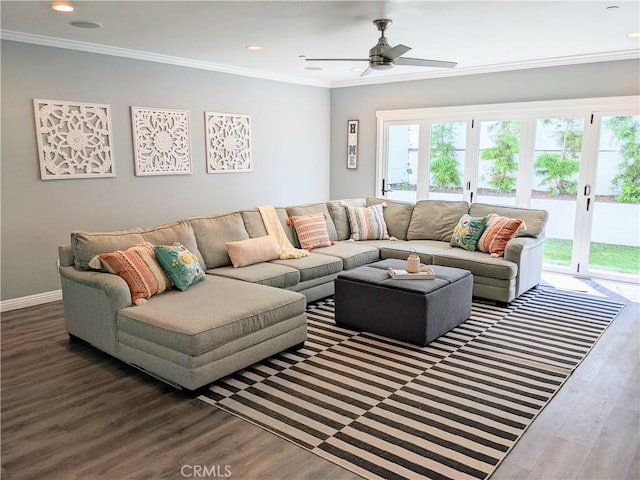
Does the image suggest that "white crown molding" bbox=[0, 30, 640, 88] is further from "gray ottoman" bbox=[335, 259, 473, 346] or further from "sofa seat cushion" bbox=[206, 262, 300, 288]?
"gray ottoman" bbox=[335, 259, 473, 346]

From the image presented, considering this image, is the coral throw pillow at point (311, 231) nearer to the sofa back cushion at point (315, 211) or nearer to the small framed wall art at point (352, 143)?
the sofa back cushion at point (315, 211)

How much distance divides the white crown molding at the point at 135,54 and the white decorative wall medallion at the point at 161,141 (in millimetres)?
557

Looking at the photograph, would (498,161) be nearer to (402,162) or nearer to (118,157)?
(402,162)

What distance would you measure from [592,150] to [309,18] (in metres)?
3.70

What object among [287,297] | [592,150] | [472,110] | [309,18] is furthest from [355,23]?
[592,150]

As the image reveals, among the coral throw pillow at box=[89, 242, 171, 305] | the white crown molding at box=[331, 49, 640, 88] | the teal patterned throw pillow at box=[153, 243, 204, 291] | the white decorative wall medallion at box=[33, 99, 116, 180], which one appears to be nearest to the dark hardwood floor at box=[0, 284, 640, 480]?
the coral throw pillow at box=[89, 242, 171, 305]

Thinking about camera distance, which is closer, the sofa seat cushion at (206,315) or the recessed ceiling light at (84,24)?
the sofa seat cushion at (206,315)

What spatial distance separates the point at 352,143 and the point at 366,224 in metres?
2.39

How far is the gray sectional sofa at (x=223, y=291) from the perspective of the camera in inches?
120

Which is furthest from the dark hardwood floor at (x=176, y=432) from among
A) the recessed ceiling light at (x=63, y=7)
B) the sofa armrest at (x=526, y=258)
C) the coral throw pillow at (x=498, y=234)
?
the recessed ceiling light at (x=63, y=7)

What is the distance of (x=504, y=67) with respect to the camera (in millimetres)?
6125

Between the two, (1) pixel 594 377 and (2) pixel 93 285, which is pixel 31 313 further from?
(1) pixel 594 377

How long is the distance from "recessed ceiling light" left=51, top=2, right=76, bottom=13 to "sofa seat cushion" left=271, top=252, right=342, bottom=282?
2.61 metres

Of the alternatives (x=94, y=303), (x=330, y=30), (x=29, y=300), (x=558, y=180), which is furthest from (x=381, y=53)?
(x=29, y=300)
